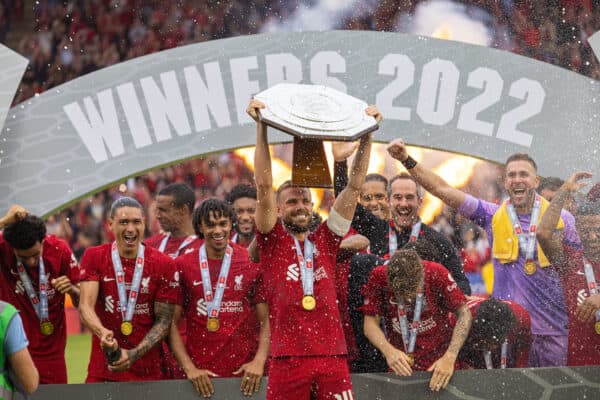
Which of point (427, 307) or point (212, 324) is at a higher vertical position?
point (427, 307)

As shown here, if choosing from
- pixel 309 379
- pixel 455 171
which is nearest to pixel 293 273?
pixel 309 379

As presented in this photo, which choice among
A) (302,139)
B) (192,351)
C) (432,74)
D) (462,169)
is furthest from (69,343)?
(302,139)

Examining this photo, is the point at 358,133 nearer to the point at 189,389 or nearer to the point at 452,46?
the point at 189,389

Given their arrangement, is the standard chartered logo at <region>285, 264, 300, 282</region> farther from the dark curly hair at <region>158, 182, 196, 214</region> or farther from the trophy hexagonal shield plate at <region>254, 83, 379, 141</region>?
the dark curly hair at <region>158, 182, 196, 214</region>

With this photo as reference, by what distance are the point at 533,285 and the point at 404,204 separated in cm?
97

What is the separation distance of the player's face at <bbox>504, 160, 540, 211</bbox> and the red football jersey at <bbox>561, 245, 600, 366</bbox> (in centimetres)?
38

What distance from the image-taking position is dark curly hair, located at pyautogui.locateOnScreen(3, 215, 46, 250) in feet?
18.2

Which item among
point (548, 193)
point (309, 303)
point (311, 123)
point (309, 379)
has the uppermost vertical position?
point (311, 123)

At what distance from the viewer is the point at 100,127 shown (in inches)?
309

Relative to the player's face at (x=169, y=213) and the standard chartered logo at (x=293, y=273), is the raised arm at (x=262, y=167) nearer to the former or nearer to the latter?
the standard chartered logo at (x=293, y=273)

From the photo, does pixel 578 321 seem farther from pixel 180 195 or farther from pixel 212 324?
pixel 180 195

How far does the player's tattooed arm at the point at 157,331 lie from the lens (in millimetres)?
5227

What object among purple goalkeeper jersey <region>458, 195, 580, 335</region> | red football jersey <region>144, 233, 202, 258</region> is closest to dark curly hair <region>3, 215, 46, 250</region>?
red football jersey <region>144, 233, 202, 258</region>

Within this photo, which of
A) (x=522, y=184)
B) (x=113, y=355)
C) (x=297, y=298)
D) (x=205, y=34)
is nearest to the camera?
(x=297, y=298)
